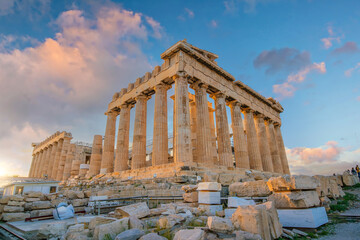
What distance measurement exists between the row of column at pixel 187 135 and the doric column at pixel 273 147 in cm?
13

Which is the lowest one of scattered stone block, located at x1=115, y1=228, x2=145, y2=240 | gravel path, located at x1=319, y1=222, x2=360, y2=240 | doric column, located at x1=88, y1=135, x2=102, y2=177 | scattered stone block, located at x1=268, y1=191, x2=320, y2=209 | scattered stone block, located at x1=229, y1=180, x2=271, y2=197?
gravel path, located at x1=319, y1=222, x2=360, y2=240

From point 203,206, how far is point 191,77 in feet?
47.8

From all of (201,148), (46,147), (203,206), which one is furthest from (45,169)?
(203,206)

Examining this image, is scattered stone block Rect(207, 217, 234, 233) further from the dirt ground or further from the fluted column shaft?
the fluted column shaft

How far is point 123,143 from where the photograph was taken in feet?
78.1

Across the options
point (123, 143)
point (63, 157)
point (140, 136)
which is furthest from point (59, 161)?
point (140, 136)

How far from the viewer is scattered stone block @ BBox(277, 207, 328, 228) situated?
214 inches

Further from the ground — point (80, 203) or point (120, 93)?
point (120, 93)

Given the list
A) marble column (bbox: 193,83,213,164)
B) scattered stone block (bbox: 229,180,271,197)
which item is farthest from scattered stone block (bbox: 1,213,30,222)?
marble column (bbox: 193,83,213,164)

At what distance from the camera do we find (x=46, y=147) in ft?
146

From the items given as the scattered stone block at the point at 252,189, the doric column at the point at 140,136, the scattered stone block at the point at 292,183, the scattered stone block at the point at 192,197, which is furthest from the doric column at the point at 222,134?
the scattered stone block at the point at 292,183

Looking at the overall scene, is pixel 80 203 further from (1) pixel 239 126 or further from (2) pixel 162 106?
(1) pixel 239 126

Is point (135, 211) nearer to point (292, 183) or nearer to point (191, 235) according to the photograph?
point (191, 235)

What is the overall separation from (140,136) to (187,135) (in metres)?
6.31
